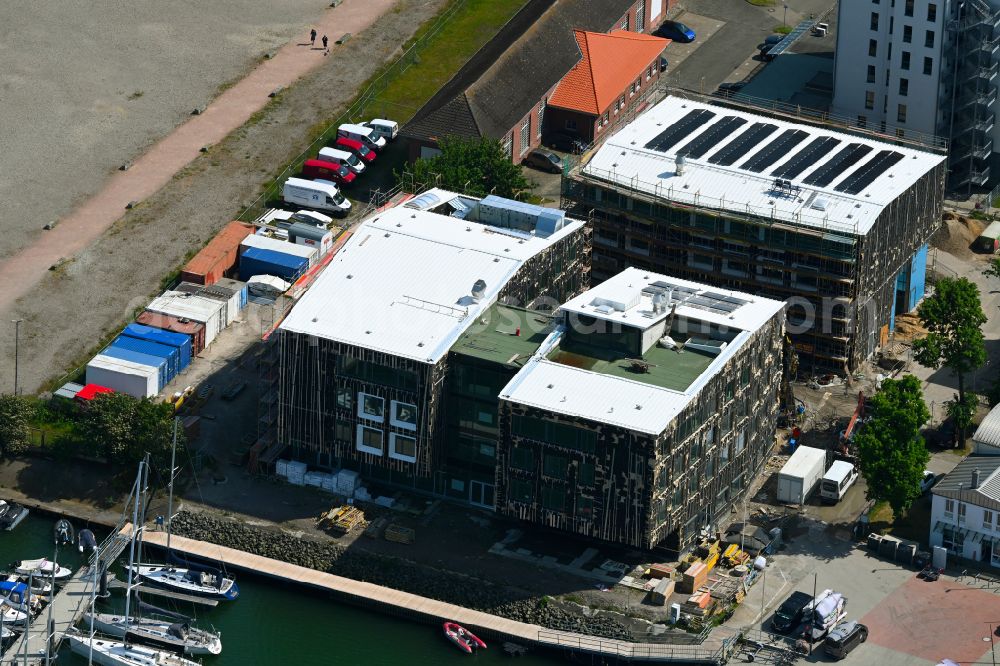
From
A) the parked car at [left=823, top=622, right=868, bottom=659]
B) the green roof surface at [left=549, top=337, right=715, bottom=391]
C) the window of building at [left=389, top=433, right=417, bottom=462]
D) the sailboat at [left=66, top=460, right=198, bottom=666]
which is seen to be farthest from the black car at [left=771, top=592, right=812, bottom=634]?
the sailboat at [left=66, top=460, right=198, bottom=666]

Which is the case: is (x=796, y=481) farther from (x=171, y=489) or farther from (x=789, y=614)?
(x=171, y=489)

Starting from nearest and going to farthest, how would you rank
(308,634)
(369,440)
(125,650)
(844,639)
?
1. (844,639)
2. (125,650)
3. (308,634)
4. (369,440)

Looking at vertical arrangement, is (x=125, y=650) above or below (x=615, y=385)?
A: below

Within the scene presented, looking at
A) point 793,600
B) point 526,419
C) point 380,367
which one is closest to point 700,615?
point 793,600

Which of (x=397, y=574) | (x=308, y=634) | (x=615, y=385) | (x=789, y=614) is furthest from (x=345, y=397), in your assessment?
(x=789, y=614)

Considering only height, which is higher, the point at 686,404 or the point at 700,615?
the point at 686,404

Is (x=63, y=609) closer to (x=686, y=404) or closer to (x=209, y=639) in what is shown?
(x=209, y=639)
